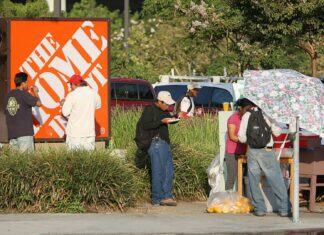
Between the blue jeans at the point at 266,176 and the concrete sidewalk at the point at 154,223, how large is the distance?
0.70 ft

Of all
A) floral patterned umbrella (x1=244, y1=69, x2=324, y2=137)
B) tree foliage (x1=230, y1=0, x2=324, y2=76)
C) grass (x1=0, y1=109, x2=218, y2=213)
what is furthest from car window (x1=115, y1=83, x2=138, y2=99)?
floral patterned umbrella (x1=244, y1=69, x2=324, y2=137)

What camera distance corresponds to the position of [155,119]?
1678cm

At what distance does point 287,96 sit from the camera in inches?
632

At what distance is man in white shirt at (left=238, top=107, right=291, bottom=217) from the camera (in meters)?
15.7

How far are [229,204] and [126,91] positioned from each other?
1337cm

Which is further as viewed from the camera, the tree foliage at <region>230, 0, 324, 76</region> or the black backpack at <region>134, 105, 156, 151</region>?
the tree foliage at <region>230, 0, 324, 76</region>

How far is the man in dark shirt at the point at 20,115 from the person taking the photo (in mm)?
16891

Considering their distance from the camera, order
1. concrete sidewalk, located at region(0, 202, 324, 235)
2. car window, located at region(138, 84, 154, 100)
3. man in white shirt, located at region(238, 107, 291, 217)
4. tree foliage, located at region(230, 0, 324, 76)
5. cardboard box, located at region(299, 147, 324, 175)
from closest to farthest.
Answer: concrete sidewalk, located at region(0, 202, 324, 235), man in white shirt, located at region(238, 107, 291, 217), cardboard box, located at region(299, 147, 324, 175), tree foliage, located at region(230, 0, 324, 76), car window, located at region(138, 84, 154, 100)

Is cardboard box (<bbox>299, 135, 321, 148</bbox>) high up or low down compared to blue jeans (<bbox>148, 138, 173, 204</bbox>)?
up

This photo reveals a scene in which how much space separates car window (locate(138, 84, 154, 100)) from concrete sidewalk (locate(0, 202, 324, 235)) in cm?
1308

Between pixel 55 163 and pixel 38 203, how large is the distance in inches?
24.8

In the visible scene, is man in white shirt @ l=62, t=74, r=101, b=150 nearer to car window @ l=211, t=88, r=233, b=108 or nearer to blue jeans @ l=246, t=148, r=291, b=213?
blue jeans @ l=246, t=148, r=291, b=213

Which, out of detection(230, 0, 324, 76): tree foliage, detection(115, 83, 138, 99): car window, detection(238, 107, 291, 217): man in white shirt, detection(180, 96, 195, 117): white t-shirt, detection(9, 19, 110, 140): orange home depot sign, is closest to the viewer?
detection(238, 107, 291, 217): man in white shirt

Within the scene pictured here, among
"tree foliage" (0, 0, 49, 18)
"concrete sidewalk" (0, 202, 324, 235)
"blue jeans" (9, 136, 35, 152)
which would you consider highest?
"tree foliage" (0, 0, 49, 18)
